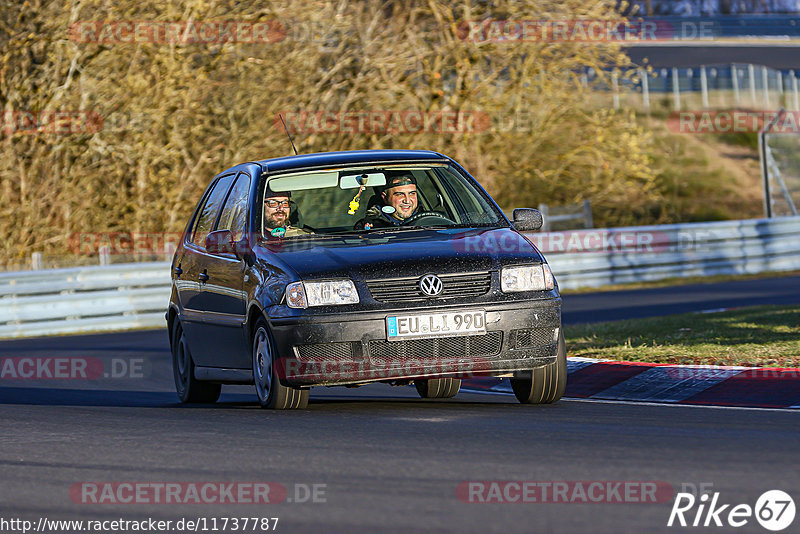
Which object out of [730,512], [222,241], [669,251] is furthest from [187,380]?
[669,251]

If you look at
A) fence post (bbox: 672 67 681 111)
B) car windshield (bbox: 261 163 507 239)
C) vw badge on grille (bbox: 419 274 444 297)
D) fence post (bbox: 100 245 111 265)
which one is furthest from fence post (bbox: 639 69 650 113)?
vw badge on grille (bbox: 419 274 444 297)

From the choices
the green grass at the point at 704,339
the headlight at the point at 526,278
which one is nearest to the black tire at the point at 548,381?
the headlight at the point at 526,278

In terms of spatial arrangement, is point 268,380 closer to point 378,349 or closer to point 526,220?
point 378,349

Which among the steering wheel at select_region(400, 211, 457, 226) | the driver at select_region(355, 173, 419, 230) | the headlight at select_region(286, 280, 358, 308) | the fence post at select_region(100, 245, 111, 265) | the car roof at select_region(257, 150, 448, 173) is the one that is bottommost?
the fence post at select_region(100, 245, 111, 265)

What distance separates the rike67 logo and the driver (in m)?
4.14

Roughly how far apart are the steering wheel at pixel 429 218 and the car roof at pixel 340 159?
51cm

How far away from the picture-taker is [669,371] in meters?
10.4

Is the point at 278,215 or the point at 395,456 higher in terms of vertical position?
the point at 278,215

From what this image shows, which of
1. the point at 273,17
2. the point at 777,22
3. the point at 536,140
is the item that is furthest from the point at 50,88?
the point at 777,22

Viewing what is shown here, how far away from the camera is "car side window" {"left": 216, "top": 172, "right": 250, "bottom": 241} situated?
9.66m

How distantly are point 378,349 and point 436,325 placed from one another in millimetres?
368

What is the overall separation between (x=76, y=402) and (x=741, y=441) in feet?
17.6

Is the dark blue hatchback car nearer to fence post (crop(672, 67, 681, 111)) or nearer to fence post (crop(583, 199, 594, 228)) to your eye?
fence post (crop(583, 199, 594, 228))

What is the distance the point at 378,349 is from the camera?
8.39 metres
